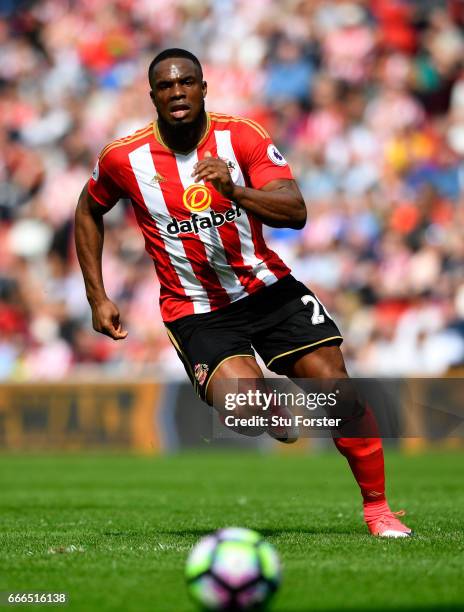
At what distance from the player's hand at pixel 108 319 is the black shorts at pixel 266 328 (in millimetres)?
308

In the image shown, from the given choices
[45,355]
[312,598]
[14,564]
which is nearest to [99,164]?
[14,564]

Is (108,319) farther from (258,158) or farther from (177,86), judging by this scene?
(177,86)

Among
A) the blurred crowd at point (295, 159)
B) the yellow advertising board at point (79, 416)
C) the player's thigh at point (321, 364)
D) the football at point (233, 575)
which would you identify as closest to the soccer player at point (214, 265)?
the player's thigh at point (321, 364)

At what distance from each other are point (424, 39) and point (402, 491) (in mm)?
9825

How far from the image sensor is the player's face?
6.49 m

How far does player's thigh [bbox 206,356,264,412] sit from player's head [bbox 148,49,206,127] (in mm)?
1326

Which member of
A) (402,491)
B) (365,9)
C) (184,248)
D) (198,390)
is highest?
(365,9)

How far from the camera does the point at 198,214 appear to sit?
671cm

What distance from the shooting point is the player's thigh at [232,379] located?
6.52m

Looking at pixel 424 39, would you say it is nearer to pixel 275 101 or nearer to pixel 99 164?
pixel 275 101

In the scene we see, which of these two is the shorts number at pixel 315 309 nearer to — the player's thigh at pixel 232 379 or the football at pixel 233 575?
the player's thigh at pixel 232 379

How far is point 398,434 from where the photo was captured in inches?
567

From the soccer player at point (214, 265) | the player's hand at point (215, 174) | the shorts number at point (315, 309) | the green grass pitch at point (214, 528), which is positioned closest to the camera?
the green grass pitch at point (214, 528)

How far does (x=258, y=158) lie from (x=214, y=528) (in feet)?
7.46
